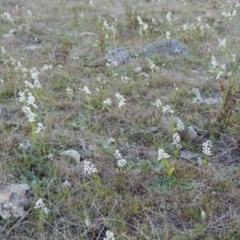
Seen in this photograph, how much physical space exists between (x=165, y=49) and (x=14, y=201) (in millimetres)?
3204

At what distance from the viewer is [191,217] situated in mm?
2480

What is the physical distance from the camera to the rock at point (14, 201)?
2508mm

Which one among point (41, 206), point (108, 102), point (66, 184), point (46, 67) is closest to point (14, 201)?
point (41, 206)

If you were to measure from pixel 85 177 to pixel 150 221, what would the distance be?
2.01 feet

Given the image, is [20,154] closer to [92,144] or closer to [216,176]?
[92,144]

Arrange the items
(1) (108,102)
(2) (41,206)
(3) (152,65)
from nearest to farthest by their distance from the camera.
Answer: (2) (41,206), (1) (108,102), (3) (152,65)

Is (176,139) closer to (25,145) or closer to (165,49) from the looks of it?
(25,145)

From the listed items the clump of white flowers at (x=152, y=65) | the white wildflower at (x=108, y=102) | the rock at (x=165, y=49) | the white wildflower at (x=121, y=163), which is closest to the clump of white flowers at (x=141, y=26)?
the rock at (x=165, y=49)

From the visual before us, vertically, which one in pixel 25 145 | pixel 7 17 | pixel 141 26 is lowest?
pixel 7 17

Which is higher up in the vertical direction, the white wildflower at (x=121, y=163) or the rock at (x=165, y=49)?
the white wildflower at (x=121, y=163)

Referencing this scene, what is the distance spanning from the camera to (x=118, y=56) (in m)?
4.95

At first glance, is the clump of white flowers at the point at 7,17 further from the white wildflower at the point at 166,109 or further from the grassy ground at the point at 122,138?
the white wildflower at the point at 166,109

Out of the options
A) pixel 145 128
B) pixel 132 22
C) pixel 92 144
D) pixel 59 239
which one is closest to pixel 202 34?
pixel 132 22

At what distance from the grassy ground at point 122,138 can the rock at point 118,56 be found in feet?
0.55
